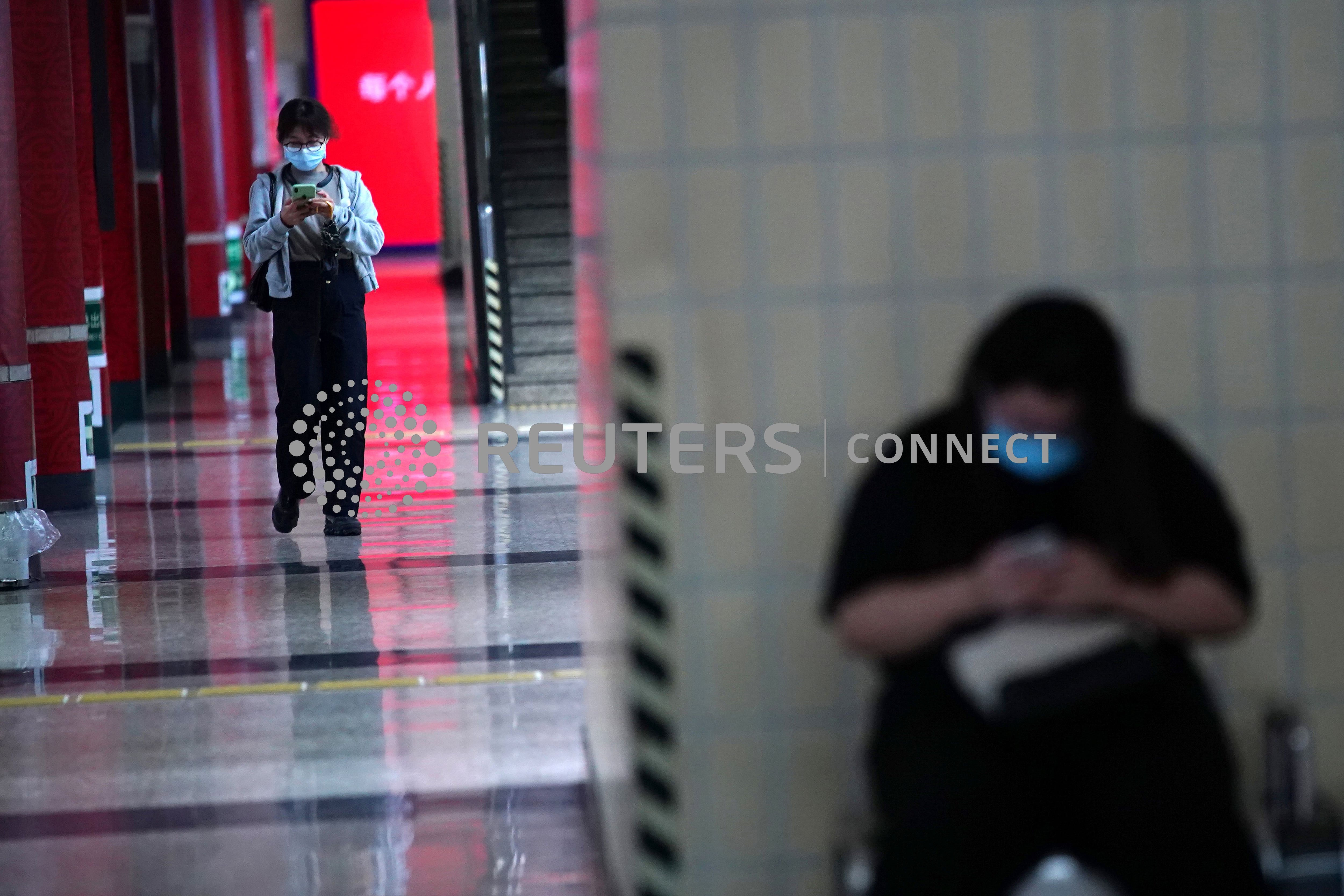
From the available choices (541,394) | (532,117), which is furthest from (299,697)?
(532,117)

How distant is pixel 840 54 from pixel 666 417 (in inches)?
27.5

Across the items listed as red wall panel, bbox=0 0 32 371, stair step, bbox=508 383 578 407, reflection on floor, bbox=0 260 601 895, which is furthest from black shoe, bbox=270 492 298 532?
stair step, bbox=508 383 578 407

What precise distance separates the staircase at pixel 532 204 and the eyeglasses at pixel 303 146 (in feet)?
17.1

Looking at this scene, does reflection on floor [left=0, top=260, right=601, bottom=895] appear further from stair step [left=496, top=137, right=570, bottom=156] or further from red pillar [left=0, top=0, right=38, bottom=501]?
stair step [left=496, top=137, right=570, bottom=156]

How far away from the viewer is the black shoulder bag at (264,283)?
23.8 feet

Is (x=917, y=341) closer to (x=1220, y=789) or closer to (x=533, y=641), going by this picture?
(x=1220, y=789)

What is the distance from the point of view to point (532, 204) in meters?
13.5

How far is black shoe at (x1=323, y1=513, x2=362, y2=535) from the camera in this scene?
26.2 feet

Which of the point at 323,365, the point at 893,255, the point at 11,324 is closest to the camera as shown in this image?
the point at 893,255

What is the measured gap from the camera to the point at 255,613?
6516 mm

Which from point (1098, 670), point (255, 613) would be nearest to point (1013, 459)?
point (1098, 670)

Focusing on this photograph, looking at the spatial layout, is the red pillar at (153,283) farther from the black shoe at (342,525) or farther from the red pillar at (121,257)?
the black shoe at (342,525)

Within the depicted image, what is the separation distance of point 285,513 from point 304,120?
1824 mm

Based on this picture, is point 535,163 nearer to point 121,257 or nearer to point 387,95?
point 121,257
